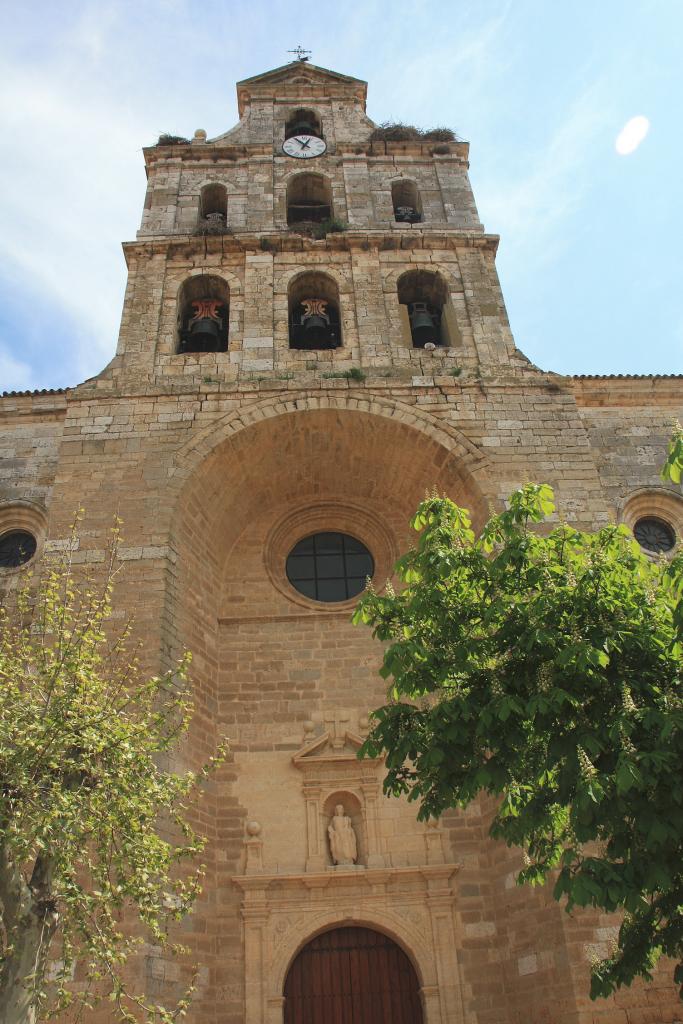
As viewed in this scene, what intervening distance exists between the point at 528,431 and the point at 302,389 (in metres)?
2.92

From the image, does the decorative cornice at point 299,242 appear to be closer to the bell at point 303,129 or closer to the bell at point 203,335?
the bell at point 203,335

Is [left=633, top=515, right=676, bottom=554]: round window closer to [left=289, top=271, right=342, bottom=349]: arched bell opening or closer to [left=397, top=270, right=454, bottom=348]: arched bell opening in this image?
[left=397, top=270, right=454, bottom=348]: arched bell opening

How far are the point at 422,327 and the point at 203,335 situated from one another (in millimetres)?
3187

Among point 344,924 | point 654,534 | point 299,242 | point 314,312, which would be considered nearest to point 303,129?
point 299,242

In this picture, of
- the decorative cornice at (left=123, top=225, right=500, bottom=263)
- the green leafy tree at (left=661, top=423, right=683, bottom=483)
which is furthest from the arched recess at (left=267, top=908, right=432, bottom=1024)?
the decorative cornice at (left=123, top=225, right=500, bottom=263)

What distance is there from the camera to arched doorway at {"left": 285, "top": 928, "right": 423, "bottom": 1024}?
8.18 meters

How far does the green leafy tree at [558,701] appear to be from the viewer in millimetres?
4391

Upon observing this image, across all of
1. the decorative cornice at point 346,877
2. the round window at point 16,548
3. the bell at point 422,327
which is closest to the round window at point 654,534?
the bell at point 422,327

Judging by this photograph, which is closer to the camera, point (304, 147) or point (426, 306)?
point (426, 306)

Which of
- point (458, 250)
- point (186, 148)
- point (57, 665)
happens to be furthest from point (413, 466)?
point (186, 148)

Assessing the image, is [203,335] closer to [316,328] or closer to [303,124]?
[316,328]

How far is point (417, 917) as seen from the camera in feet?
27.7

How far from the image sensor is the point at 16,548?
34.4 ft

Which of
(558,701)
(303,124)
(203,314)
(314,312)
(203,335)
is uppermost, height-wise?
(303,124)
